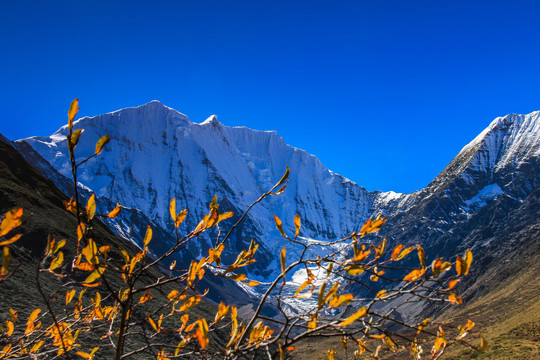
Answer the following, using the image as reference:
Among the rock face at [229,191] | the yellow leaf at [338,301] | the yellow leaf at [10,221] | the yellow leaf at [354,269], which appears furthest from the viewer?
the rock face at [229,191]

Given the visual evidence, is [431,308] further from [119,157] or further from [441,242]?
[119,157]

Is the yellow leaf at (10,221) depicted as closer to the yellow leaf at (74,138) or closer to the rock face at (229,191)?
the yellow leaf at (74,138)

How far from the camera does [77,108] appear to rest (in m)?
1.19

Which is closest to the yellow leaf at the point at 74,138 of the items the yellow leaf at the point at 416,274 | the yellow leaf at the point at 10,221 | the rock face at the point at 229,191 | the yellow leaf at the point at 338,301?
the yellow leaf at the point at 10,221

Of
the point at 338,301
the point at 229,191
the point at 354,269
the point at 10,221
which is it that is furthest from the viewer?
the point at 229,191

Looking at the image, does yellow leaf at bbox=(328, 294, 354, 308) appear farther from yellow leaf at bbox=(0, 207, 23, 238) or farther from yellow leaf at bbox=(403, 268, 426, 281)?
yellow leaf at bbox=(0, 207, 23, 238)

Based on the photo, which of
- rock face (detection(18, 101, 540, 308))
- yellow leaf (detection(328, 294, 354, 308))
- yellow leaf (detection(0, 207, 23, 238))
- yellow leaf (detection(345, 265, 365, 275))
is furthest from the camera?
rock face (detection(18, 101, 540, 308))

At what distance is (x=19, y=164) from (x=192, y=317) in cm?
2191

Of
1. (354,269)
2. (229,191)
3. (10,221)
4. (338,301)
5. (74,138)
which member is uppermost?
(229,191)

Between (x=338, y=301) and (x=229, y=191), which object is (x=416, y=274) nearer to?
(x=338, y=301)

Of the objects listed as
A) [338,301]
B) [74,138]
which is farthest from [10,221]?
[338,301]

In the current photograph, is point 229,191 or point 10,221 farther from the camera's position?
point 229,191

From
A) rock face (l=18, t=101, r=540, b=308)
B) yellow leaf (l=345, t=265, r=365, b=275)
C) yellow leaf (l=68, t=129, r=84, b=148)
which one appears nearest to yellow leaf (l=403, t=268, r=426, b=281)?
yellow leaf (l=345, t=265, r=365, b=275)

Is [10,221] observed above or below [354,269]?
above
